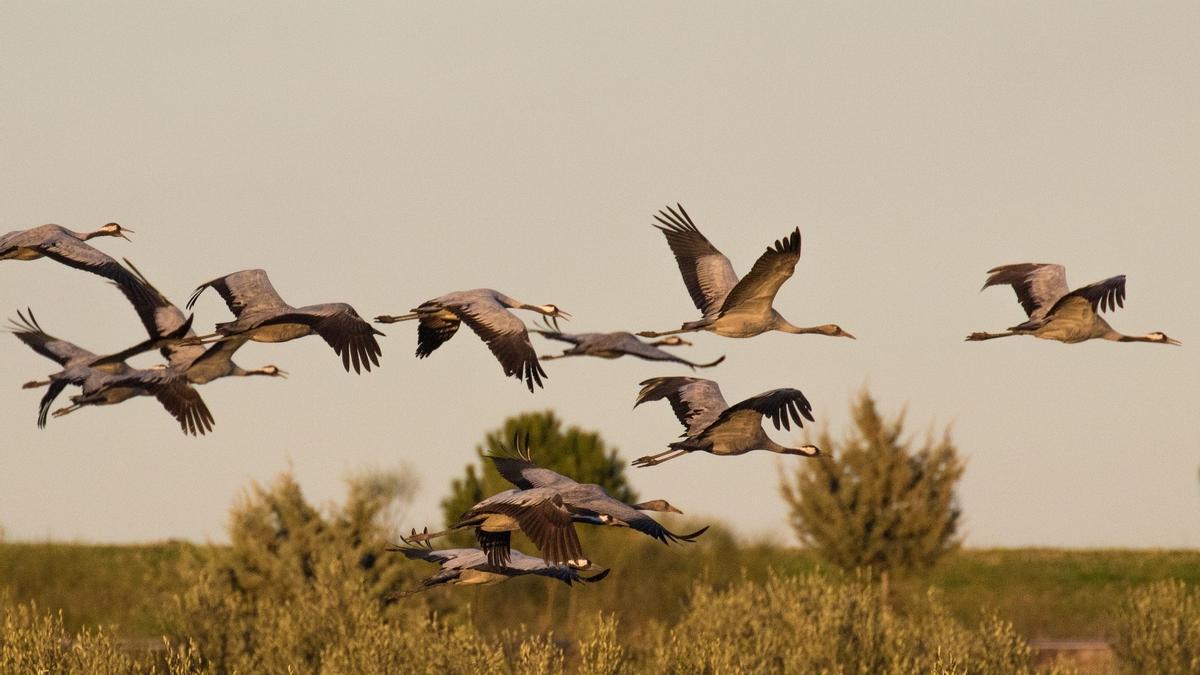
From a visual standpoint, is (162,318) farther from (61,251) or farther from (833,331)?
(833,331)

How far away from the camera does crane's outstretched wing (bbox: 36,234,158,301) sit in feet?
43.1

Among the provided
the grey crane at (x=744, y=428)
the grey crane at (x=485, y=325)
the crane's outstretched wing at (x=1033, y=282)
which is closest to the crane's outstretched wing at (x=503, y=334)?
the grey crane at (x=485, y=325)

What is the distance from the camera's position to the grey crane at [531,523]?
11.9 m

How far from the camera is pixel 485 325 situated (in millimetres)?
13062

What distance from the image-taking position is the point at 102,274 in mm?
13359

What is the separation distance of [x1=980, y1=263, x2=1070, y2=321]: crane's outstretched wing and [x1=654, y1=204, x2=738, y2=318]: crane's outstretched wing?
8.88ft

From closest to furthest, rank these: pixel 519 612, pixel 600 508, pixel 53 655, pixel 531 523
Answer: pixel 531 523 < pixel 600 508 < pixel 53 655 < pixel 519 612

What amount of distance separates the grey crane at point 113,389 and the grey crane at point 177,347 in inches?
8.8

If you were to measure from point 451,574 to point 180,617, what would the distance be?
17.4 meters

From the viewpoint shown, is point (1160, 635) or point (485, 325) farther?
point (1160, 635)

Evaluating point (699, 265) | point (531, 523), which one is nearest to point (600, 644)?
point (699, 265)

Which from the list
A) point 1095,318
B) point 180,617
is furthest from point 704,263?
point 180,617

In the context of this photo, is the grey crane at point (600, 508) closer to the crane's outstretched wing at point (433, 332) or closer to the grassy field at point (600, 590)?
the crane's outstretched wing at point (433, 332)

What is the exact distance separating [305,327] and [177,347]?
5.18 ft
